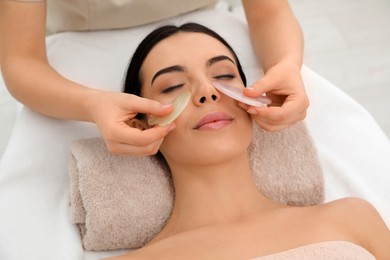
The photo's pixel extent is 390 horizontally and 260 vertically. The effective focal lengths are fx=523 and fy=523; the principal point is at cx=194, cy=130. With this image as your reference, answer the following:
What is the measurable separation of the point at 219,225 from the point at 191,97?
31 centimetres

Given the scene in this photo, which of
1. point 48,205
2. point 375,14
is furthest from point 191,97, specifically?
point 375,14

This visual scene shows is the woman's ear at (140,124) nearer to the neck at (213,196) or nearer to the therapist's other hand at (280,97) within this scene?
the neck at (213,196)

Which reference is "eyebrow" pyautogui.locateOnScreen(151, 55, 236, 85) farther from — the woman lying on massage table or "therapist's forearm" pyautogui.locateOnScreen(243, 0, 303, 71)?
"therapist's forearm" pyautogui.locateOnScreen(243, 0, 303, 71)

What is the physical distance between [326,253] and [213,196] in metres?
0.30

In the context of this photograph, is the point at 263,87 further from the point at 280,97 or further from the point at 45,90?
the point at 45,90

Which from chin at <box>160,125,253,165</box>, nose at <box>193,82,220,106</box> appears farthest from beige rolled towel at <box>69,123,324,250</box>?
nose at <box>193,82,220,106</box>

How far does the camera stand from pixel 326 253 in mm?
1090

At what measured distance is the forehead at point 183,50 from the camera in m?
1.25

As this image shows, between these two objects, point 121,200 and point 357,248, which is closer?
point 357,248

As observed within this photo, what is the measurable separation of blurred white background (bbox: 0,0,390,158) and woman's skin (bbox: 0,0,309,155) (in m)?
0.58

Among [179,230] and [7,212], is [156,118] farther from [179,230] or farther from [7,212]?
[7,212]

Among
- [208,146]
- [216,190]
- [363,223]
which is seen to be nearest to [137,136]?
[208,146]

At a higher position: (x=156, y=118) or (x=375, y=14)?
(x=156, y=118)

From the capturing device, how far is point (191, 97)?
1.19 m
